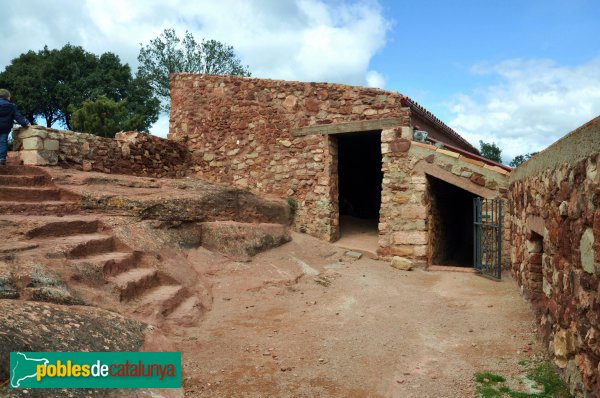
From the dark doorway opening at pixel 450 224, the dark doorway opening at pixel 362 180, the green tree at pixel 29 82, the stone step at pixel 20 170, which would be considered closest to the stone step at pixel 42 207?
the stone step at pixel 20 170

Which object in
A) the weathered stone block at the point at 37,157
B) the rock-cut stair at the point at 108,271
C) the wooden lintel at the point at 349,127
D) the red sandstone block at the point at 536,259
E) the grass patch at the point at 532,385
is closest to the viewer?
the grass patch at the point at 532,385

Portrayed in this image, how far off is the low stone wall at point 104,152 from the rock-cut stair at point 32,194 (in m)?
0.62

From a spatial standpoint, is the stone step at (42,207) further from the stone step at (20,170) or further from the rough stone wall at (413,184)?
the rough stone wall at (413,184)

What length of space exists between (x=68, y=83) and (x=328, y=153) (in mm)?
20887

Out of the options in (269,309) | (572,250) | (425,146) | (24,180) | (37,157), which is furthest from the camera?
(425,146)

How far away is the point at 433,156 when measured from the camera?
856 centimetres

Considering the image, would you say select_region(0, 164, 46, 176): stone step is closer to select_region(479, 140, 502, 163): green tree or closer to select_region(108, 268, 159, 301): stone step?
select_region(108, 268, 159, 301): stone step

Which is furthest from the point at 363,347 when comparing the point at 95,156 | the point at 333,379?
the point at 95,156

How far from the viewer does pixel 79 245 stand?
5039 mm

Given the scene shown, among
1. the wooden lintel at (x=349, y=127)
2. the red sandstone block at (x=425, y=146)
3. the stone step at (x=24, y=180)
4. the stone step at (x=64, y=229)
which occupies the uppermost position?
the wooden lintel at (x=349, y=127)

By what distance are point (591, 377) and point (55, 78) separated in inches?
1097

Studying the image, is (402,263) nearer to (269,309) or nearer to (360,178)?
(269,309)

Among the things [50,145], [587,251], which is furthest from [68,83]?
[587,251]

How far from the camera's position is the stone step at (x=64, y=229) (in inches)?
201
